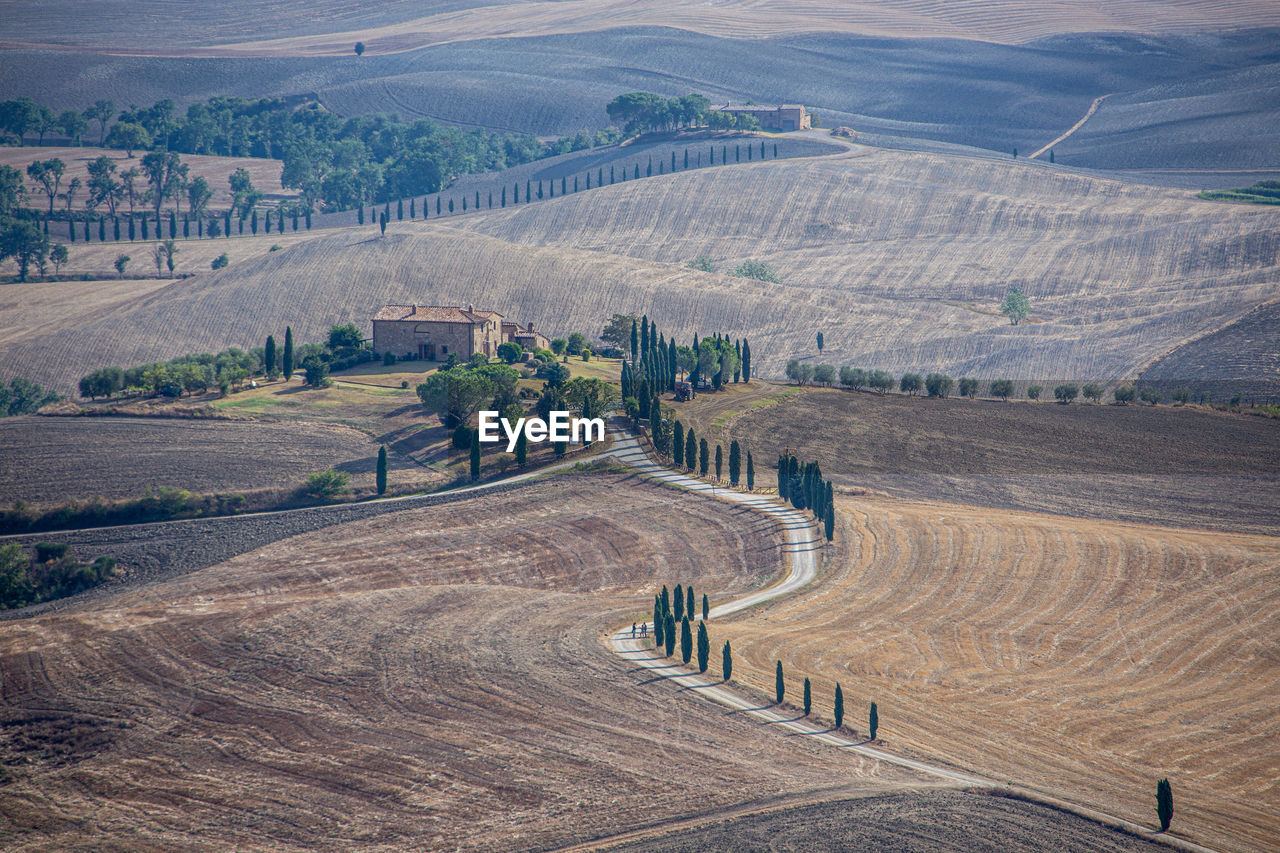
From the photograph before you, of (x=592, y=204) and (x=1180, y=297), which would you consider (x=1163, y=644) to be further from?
(x=592, y=204)

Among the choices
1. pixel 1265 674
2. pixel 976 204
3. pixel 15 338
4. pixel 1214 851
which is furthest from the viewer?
pixel 976 204

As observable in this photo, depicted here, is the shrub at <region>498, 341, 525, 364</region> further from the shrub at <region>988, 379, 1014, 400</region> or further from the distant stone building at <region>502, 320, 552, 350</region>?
the shrub at <region>988, 379, 1014, 400</region>

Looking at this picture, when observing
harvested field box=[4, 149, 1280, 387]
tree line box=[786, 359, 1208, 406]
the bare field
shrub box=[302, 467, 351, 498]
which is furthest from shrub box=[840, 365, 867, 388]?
shrub box=[302, 467, 351, 498]

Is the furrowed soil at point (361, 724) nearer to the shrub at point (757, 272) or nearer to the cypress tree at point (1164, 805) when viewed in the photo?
the cypress tree at point (1164, 805)

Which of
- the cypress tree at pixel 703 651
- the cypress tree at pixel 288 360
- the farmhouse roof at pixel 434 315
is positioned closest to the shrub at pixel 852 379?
the farmhouse roof at pixel 434 315

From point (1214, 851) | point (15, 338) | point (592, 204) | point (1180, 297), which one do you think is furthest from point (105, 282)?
point (1214, 851)

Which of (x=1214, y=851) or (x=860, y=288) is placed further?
(x=860, y=288)

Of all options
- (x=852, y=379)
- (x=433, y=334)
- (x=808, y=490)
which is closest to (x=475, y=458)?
(x=808, y=490)
